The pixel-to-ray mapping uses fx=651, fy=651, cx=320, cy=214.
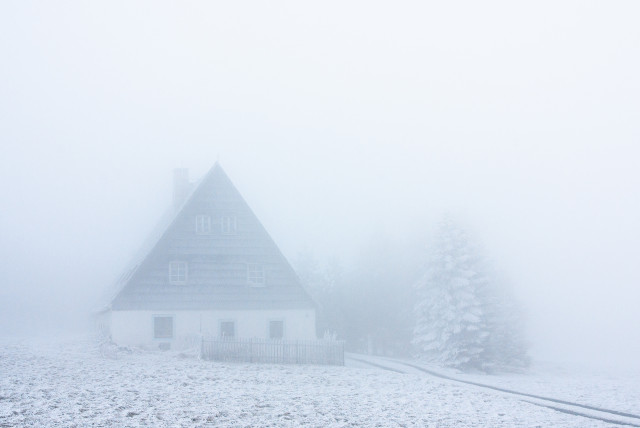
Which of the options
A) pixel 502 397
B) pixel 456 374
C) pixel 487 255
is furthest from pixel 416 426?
pixel 487 255

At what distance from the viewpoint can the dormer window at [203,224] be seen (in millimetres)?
41216

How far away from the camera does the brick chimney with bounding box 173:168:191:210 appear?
49.8 m

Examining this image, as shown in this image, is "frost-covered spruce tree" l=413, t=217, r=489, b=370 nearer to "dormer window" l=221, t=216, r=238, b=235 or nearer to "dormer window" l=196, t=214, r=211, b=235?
"dormer window" l=221, t=216, r=238, b=235

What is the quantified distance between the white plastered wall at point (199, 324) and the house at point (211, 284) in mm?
59

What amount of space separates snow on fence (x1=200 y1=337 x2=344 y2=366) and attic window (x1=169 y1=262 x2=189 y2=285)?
33.5ft

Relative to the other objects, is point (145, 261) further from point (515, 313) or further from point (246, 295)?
point (515, 313)

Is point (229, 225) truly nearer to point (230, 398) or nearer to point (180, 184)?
point (180, 184)

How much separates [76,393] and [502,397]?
13.7 metres

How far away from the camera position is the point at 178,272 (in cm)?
4053

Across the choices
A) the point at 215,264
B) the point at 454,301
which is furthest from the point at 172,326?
the point at 454,301

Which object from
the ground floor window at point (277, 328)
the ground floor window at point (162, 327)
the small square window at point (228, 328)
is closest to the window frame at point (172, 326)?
the ground floor window at point (162, 327)

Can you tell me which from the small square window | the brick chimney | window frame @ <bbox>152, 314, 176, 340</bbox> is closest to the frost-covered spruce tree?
the small square window

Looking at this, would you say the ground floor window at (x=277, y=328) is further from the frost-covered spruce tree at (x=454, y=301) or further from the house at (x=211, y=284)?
the frost-covered spruce tree at (x=454, y=301)

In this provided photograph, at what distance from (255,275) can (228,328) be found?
374 centimetres
